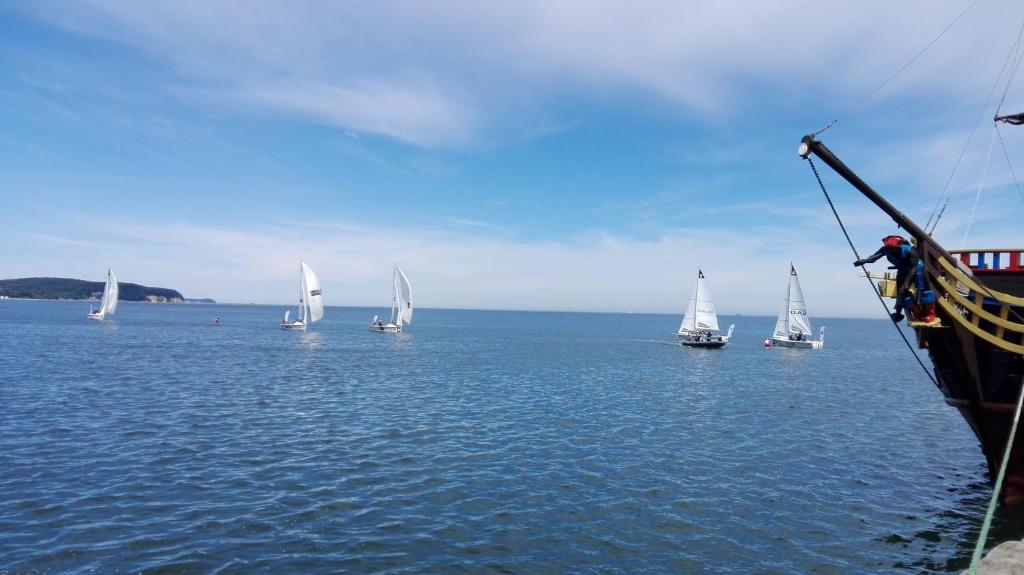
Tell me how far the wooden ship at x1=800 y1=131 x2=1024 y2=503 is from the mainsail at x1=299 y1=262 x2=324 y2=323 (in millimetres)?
99500

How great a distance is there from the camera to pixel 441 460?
22.2m

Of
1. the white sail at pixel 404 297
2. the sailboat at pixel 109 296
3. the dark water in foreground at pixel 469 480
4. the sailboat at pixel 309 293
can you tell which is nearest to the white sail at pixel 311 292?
the sailboat at pixel 309 293

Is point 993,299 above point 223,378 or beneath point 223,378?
above

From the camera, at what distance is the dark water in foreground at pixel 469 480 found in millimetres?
14133

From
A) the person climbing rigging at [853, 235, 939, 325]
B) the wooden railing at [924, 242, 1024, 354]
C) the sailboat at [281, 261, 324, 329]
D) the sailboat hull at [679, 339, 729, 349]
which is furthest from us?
the sailboat at [281, 261, 324, 329]

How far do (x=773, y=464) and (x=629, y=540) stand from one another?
10.8 m

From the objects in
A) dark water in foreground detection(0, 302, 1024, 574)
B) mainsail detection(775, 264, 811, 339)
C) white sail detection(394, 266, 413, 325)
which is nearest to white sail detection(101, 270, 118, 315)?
white sail detection(394, 266, 413, 325)

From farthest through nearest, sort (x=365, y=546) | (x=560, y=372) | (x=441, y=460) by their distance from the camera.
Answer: (x=560, y=372)
(x=441, y=460)
(x=365, y=546)

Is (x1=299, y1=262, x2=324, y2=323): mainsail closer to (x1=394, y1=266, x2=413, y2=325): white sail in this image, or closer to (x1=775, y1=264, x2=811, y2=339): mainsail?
(x1=394, y1=266, x2=413, y2=325): white sail

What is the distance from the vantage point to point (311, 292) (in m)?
108

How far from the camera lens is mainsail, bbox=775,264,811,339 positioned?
301 ft

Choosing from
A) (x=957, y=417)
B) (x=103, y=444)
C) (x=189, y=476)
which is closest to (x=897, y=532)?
(x=189, y=476)

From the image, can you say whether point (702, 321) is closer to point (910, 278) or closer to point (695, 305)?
point (695, 305)

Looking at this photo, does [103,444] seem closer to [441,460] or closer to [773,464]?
[441,460]
